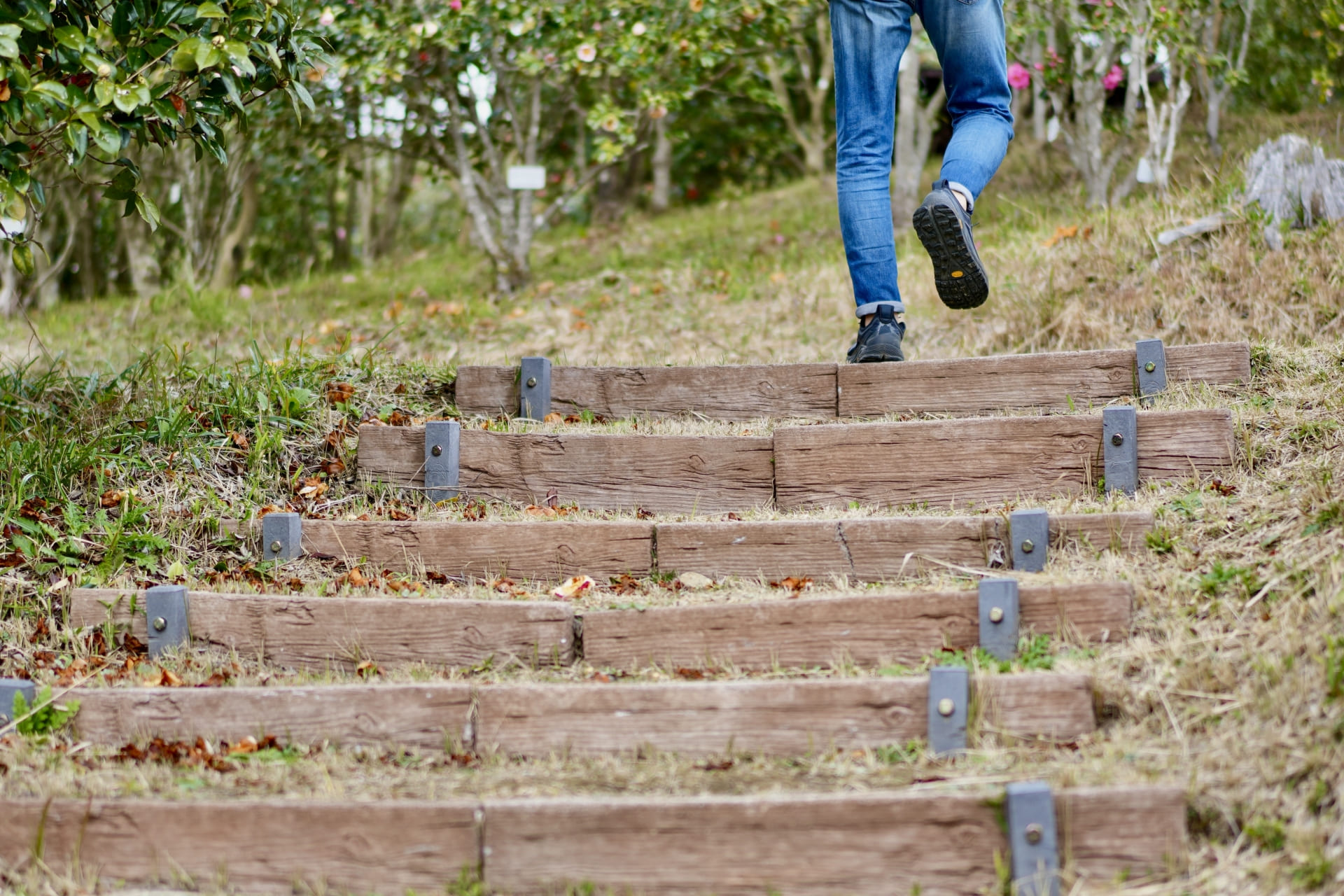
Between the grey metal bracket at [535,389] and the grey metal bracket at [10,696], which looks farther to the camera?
the grey metal bracket at [535,389]

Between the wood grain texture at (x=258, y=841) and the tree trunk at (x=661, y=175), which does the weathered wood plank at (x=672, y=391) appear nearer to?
the wood grain texture at (x=258, y=841)

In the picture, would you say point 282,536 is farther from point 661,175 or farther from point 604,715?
point 661,175

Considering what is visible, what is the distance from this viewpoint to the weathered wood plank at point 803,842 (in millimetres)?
1945

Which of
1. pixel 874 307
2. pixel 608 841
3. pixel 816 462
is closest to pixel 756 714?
pixel 608 841

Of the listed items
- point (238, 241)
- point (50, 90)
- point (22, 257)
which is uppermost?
point (238, 241)

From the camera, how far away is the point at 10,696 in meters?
2.51

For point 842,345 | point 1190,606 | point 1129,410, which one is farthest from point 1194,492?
point 842,345

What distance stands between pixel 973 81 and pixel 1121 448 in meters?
1.18

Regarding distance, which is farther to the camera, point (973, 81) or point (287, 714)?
point (973, 81)

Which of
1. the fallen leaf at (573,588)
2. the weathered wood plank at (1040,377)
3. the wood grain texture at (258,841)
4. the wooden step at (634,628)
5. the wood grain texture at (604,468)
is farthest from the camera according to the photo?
the weathered wood plank at (1040,377)

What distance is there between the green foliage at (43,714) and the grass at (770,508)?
0.04 m

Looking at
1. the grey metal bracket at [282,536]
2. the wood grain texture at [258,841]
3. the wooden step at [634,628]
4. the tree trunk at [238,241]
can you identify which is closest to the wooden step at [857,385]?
the grey metal bracket at [282,536]

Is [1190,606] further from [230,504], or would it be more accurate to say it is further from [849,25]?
[230,504]

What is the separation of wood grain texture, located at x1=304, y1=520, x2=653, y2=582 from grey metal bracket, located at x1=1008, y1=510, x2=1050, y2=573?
2.87 feet
